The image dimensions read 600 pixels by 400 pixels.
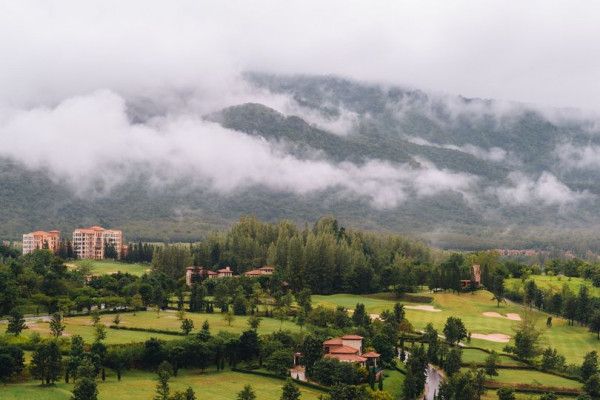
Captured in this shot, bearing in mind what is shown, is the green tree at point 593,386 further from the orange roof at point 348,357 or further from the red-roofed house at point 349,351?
the orange roof at point 348,357

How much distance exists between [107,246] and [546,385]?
134 m

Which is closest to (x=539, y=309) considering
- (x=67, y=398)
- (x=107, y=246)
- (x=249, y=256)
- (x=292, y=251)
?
(x=292, y=251)

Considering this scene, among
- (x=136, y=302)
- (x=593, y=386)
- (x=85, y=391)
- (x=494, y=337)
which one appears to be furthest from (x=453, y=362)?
(x=136, y=302)

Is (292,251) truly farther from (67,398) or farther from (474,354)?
(67,398)

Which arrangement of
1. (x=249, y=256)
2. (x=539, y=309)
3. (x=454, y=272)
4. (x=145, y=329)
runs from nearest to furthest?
(x=145, y=329) < (x=539, y=309) < (x=454, y=272) < (x=249, y=256)

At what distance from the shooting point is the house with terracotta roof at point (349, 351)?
259 ft

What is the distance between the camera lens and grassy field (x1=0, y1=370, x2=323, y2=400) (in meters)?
62.2

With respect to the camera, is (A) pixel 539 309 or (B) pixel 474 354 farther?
(A) pixel 539 309

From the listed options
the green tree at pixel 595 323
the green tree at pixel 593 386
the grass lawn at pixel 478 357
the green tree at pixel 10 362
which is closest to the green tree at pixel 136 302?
the green tree at pixel 10 362

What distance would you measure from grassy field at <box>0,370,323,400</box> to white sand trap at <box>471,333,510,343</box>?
37.2 meters

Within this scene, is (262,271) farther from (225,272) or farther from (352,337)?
(352,337)

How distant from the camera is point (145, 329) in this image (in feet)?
294

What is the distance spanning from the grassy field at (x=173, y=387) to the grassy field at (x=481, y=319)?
1405 inches

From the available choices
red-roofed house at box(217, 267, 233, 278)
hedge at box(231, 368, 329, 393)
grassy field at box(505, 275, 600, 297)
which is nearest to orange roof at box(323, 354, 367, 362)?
hedge at box(231, 368, 329, 393)
